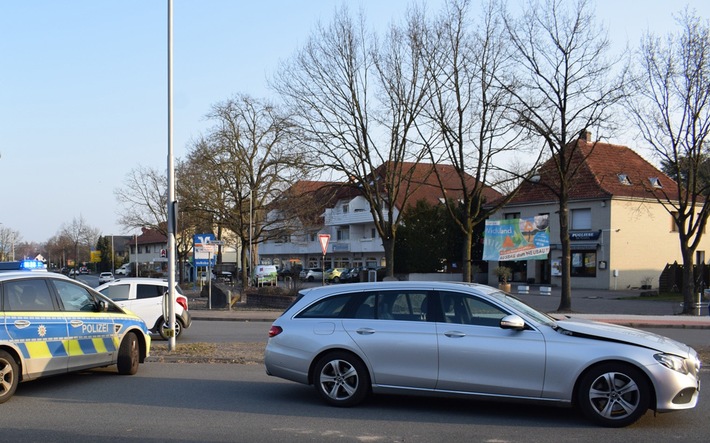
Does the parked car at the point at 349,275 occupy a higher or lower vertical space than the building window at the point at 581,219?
lower

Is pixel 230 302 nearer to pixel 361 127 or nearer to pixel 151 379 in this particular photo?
pixel 361 127

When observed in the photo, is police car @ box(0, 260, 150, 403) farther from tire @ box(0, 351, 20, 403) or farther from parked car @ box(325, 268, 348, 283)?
parked car @ box(325, 268, 348, 283)

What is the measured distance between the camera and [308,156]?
1142 inches

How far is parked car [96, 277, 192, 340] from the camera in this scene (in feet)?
55.8

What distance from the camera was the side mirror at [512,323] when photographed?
7512 mm

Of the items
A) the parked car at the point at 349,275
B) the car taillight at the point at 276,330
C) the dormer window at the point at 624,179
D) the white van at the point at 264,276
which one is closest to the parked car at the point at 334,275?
the parked car at the point at 349,275

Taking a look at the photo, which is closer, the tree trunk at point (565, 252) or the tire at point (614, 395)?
the tire at point (614, 395)

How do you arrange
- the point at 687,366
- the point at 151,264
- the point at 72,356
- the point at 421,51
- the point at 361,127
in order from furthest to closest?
1. the point at 151,264
2. the point at 361,127
3. the point at 421,51
4. the point at 72,356
5. the point at 687,366

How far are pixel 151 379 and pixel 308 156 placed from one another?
19356 mm

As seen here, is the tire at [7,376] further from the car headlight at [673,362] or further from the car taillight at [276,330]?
the car headlight at [673,362]

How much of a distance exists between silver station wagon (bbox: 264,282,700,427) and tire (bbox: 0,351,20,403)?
3.09m

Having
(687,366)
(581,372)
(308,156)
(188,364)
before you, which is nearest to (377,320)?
(581,372)

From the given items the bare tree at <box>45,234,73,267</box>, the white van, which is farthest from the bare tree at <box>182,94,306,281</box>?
the bare tree at <box>45,234,73,267</box>

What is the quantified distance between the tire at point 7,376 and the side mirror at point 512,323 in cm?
586
